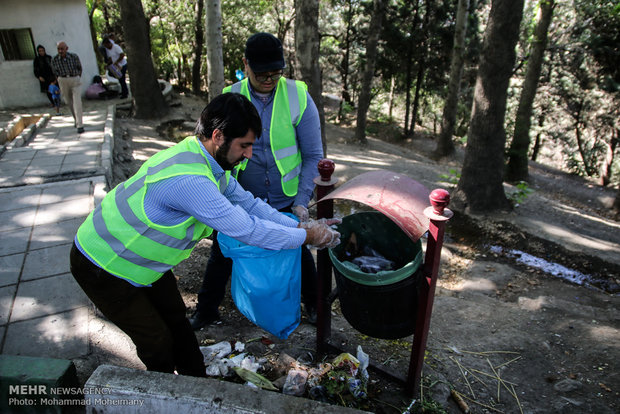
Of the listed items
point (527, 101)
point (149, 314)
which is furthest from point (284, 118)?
point (527, 101)

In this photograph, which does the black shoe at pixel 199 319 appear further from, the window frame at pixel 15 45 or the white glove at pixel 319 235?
the window frame at pixel 15 45

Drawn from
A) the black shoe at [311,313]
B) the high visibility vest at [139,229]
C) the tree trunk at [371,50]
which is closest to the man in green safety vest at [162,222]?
the high visibility vest at [139,229]

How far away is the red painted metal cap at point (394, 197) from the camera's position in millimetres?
2072

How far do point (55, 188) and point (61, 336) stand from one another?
2.96m

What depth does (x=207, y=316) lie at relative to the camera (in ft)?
9.86

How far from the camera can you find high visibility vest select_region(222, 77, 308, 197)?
2.68 meters

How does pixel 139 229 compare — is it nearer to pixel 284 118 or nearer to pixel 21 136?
pixel 284 118

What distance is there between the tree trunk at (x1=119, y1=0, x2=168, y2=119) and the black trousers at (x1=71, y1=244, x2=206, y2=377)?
9908mm

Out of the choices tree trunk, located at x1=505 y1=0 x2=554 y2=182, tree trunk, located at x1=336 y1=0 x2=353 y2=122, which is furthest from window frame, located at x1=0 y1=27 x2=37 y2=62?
tree trunk, located at x1=505 y1=0 x2=554 y2=182

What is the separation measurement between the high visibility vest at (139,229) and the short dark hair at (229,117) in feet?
0.35

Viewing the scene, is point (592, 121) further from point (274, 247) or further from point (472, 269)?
point (274, 247)

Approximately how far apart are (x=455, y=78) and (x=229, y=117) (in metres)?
12.0

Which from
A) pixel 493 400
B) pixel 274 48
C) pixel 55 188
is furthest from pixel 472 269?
pixel 55 188

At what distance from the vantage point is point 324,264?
101 inches
